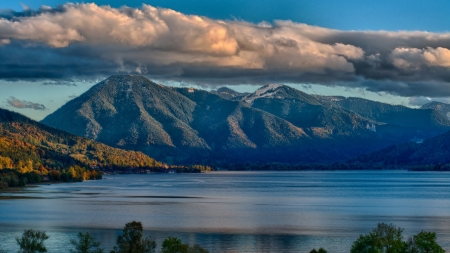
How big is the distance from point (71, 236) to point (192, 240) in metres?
17.0

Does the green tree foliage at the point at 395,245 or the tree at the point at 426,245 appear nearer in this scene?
the tree at the point at 426,245

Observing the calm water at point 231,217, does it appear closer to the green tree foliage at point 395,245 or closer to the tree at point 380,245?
the tree at point 380,245

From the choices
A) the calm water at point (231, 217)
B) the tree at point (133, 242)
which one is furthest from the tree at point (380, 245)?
the calm water at point (231, 217)

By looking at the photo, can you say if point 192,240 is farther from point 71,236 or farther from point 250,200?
point 250,200

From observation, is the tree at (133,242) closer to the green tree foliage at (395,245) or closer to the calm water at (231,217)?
the calm water at (231,217)

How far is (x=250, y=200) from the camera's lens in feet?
584

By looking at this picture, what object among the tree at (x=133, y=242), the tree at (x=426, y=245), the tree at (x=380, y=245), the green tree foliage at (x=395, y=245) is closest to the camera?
the tree at (x=426, y=245)

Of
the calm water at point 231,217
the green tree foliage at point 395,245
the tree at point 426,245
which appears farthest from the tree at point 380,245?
the calm water at point 231,217

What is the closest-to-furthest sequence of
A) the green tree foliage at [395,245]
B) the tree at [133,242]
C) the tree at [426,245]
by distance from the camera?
→ the tree at [426,245]
the green tree foliage at [395,245]
the tree at [133,242]

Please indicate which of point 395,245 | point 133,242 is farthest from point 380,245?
point 133,242

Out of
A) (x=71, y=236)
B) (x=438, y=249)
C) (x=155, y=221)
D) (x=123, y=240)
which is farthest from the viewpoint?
(x=155, y=221)

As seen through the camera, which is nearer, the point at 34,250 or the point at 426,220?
the point at 34,250

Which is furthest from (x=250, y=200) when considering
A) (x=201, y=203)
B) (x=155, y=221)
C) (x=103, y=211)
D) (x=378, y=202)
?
(x=155, y=221)

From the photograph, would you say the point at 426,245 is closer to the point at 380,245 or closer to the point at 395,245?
the point at 395,245
